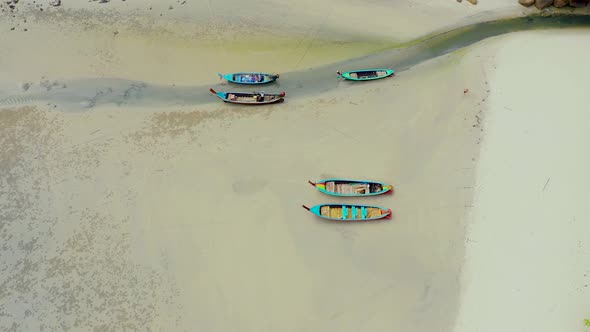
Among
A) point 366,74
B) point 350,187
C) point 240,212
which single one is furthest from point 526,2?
point 240,212

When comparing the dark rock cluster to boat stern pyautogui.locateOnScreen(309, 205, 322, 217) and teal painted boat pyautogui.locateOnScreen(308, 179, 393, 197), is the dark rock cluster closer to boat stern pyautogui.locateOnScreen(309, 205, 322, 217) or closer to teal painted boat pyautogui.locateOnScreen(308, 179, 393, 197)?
teal painted boat pyautogui.locateOnScreen(308, 179, 393, 197)

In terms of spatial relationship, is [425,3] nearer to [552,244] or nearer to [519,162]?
[519,162]

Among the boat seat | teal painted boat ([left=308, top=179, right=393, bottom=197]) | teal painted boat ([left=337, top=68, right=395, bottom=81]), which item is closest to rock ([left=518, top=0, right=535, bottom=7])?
teal painted boat ([left=337, top=68, right=395, bottom=81])

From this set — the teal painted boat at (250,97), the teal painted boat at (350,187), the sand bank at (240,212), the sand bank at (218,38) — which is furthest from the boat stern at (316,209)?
the sand bank at (218,38)

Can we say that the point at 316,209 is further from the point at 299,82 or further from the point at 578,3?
the point at 578,3

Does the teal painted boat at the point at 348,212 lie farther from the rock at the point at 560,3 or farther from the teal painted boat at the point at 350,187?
the rock at the point at 560,3

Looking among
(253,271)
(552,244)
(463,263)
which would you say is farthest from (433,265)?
(253,271)
